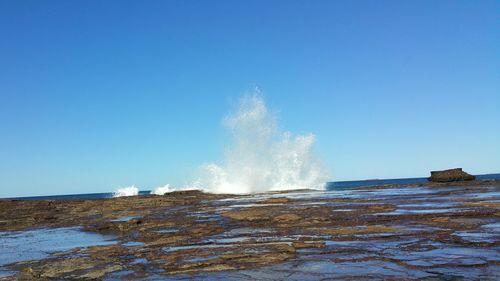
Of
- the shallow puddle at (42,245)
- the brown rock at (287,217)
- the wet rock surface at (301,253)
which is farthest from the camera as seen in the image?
the brown rock at (287,217)

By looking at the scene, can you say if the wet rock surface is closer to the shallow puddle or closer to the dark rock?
the shallow puddle

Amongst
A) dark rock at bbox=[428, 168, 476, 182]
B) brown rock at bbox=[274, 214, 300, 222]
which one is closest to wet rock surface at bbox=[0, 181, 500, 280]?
brown rock at bbox=[274, 214, 300, 222]

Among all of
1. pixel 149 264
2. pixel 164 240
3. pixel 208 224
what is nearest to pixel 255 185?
pixel 208 224

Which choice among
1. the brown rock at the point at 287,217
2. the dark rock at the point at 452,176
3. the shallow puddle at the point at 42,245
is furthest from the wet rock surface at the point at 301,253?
the dark rock at the point at 452,176

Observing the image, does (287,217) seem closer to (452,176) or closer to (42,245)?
(42,245)

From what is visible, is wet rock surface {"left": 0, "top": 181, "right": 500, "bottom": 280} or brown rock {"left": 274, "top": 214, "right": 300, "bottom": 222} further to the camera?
brown rock {"left": 274, "top": 214, "right": 300, "bottom": 222}

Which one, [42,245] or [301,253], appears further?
[42,245]

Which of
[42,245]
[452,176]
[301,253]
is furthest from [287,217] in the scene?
[452,176]

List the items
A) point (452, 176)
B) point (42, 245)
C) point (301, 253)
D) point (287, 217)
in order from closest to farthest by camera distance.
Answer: point (301, 253) → point (42, 245) → point (287, 217) → point (452, 176)

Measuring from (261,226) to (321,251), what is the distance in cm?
706

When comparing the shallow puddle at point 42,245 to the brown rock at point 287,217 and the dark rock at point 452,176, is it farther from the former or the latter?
the dark rock at point 452,176

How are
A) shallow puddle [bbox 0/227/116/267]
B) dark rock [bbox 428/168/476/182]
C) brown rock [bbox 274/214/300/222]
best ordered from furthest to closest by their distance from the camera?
dark rock [bbox 428/168/476/182] < brown rock [bbox 274/214/300/222] < shallow puddle [bbox 0/227/116/267]

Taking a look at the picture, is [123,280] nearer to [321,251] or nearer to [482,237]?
[321,251]

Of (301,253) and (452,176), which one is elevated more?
(452,176)
